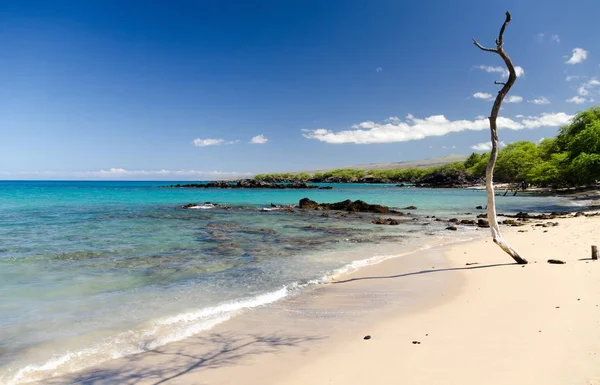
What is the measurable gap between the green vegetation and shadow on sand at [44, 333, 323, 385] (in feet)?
118

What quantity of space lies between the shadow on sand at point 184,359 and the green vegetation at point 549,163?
118 ft

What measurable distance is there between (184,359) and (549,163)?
66922 millimetres

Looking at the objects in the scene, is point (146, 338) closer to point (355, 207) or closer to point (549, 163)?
point (355, 207)

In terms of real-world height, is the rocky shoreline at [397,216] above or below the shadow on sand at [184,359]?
below

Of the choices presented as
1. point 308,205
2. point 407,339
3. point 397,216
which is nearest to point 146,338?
point 407,339

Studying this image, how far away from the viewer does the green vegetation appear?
32688 mm

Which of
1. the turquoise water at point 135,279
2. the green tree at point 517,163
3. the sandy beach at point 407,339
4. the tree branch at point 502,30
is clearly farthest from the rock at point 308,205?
the green tree at point 517,163

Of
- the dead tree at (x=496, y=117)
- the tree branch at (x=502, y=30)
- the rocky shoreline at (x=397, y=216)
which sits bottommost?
the rocky shoreline at (x=397, y=216)

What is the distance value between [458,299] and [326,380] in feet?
14.8

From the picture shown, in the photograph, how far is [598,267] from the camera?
8.88m

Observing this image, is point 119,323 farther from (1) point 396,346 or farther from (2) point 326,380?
(1) point 396,346

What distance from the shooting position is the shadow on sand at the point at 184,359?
4660mm

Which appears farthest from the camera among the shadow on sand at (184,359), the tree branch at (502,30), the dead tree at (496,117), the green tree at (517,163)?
the green tree at (517,163)

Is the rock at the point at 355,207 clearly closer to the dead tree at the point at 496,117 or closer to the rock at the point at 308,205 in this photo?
the rock at the point at 308,205
